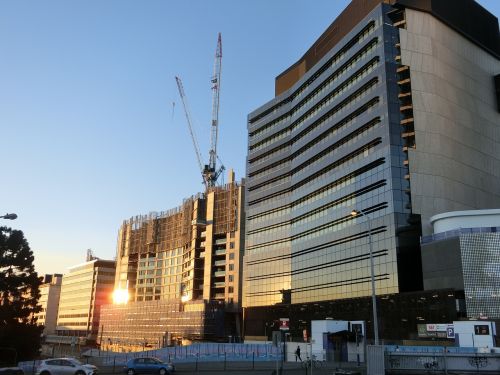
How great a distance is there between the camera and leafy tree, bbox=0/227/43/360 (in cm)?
5850

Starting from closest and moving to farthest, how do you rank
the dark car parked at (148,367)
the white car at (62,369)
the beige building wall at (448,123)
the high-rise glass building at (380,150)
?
the white car at (62,369) < the dark car parked at (148,367) < the high-rise glass building at (380,150) < the beige building wall at (448,123)

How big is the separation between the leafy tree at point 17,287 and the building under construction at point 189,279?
75129 millimetres

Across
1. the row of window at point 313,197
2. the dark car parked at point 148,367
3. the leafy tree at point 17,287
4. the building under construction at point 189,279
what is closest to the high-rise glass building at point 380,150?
the row of window at point 313,197

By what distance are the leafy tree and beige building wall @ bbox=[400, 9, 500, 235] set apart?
57638mm

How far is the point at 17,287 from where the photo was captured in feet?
201

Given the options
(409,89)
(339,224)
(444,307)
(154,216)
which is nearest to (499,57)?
(409,89)

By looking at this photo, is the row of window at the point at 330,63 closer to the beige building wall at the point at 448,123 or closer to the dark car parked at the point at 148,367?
the beige building wall at the point at 448,123

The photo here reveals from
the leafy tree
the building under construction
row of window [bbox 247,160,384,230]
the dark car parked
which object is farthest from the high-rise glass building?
the leafy tree

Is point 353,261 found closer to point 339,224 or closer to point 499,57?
point 339,224

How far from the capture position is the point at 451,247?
2751 inches

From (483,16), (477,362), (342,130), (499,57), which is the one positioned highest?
(483,16)

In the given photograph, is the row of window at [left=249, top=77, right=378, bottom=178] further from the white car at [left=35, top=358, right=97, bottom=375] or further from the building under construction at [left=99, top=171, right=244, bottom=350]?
the white car at [left=35, top=358, right=97, bottom=375]

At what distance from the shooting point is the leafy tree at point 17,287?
192 feet

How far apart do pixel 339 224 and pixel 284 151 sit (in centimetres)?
3373
